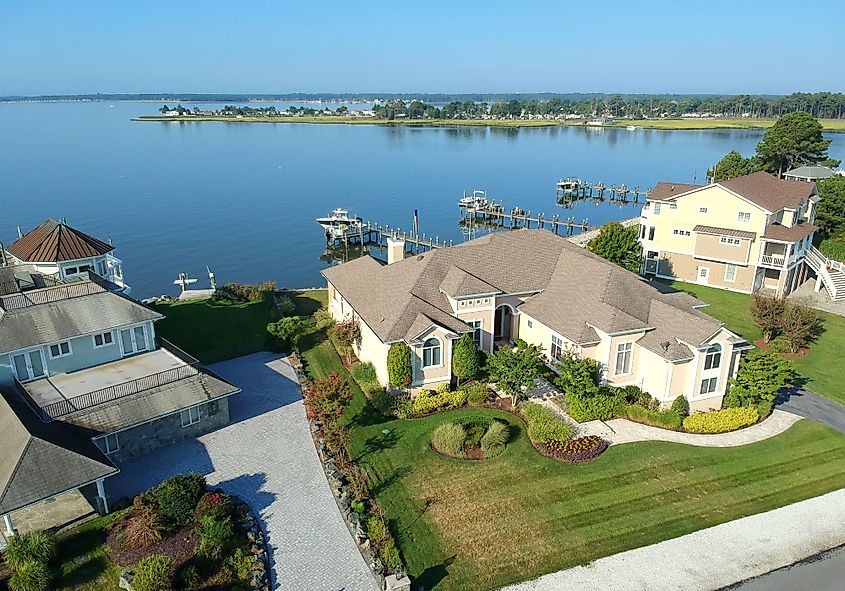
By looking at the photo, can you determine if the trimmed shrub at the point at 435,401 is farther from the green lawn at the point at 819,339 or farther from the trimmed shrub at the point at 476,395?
the green lawn at the point at 819,339

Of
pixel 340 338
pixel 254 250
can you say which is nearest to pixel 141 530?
pixel 340 338

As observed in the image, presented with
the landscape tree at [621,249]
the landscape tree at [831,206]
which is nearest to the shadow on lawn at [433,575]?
the landscape tree at [621,249]

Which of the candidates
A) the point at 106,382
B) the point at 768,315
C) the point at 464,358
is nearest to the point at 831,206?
the point at 768,315

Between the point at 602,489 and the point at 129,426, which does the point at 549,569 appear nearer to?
the point at 602,489

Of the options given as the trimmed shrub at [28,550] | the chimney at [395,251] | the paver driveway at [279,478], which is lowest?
the paver driveway at [279,478]

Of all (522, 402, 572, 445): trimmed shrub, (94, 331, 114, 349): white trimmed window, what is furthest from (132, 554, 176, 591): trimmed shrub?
(522, 402, 572, 445): trimmed shrub

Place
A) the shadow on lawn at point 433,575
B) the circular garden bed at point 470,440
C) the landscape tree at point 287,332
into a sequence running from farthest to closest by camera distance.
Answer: the landscape tree at point 287,332 → the circular garden bed at point 470,440 → the shadow on lawn at point 433,575
